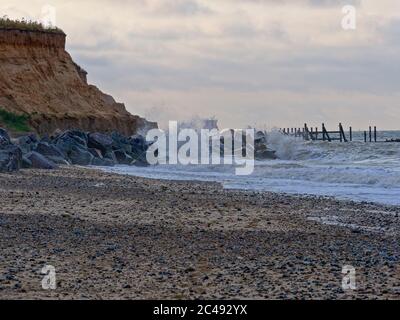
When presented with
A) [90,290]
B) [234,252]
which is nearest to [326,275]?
[234,252]

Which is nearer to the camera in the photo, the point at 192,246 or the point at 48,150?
the point at 192,246

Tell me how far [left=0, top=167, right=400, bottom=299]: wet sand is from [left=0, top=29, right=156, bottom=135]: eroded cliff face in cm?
2966

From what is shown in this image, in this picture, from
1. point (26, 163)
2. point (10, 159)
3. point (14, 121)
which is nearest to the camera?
point (10, 159)

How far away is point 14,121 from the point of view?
1698 inches

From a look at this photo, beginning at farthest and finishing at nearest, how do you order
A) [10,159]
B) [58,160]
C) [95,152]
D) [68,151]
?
[95,152] < [68,151] < [58,160] < [10,159]

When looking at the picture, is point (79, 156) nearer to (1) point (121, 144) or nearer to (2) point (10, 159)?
(1) point (121, 144)

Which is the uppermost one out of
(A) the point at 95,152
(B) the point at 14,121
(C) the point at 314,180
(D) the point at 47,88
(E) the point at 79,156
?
(D) the point at 47,88

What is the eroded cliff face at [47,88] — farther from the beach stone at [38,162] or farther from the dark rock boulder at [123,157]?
the beach stone at [38,162]

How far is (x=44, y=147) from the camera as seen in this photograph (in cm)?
2962

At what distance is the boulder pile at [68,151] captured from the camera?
23.8 m

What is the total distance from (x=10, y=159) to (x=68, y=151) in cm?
941

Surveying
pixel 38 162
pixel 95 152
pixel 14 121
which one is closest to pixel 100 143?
pixel 95 152

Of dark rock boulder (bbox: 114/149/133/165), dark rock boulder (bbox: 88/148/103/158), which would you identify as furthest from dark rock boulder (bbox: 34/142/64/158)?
dark rock boulder (bbox: 114/149/133/165)

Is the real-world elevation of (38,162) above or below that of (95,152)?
below
